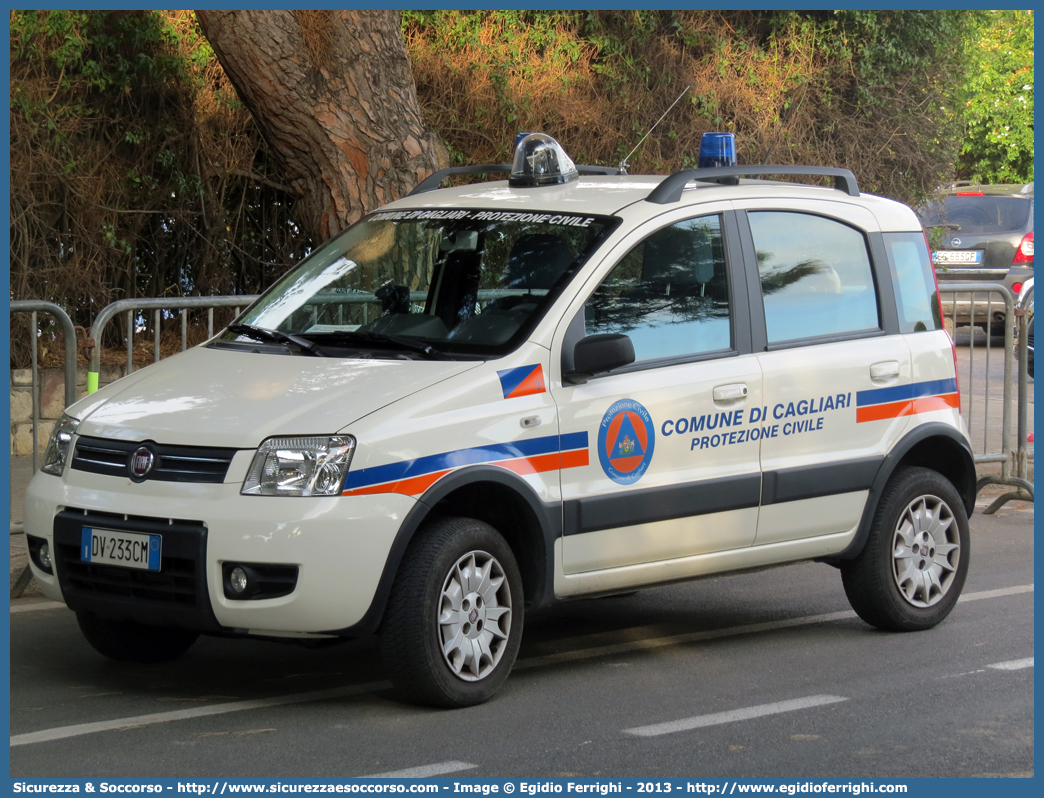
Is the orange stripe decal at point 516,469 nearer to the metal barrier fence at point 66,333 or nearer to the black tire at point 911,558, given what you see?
the black tire at point 911,558

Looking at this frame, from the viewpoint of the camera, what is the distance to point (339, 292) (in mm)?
6590

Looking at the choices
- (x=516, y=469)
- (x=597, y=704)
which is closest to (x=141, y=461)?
(x=516, y=469)

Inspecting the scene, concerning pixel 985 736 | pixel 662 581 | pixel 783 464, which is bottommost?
pixel 985 736

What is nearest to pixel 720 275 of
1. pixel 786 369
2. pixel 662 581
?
pixel 786 369

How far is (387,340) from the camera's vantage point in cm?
604

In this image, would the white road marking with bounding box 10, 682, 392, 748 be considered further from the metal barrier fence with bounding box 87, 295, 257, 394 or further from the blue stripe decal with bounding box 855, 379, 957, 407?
the blue stripe decal with bounding box 855, 379, 957, 407

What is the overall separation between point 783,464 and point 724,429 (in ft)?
1.28

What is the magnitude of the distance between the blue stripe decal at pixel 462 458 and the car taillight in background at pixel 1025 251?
54.3 feet

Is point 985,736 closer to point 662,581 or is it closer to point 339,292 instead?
point 662,581

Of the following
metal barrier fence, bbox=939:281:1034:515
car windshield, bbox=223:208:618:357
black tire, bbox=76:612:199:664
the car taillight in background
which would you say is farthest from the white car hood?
the car taillight in background

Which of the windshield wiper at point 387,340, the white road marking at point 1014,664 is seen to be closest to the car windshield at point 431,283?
the windshield wiper at point 387,340

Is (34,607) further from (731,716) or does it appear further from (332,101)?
(332,101)

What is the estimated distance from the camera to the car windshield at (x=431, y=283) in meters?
6.06


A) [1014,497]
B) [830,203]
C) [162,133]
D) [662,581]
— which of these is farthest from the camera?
[162,133]
